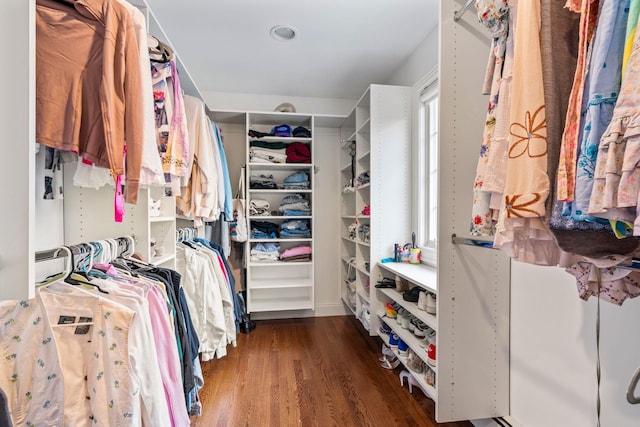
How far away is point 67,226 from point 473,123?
Answer: 186cm

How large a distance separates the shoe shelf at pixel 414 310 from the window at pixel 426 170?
0.38m

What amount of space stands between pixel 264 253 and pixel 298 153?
1.08 metres

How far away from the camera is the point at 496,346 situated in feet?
4.58

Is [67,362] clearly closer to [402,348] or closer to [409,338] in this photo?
[409,338]

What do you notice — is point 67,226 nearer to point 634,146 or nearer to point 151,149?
point 151,149

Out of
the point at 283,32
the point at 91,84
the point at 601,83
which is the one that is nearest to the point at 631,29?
the point at 601,83

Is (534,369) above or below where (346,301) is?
above

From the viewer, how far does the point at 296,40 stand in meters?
2.20

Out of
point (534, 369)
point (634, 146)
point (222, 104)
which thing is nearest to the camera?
point (634, 146)

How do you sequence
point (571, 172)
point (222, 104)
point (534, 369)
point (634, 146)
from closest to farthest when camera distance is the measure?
point (634, 146)
point (571, 172)
point (534, 369)
point (222, 104)

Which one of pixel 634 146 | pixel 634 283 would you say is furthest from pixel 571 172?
pixel 634 283

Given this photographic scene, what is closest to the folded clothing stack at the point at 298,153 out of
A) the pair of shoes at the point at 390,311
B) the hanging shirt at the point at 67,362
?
the pair of shoes at the point at 390,311

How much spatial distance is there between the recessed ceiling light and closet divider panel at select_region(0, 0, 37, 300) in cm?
167

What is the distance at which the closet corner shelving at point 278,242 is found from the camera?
2973mm
